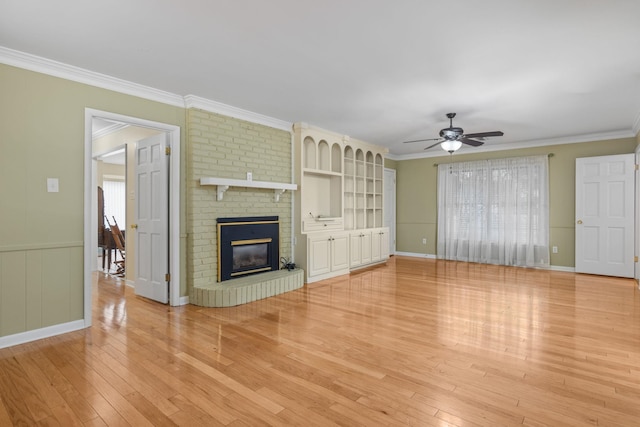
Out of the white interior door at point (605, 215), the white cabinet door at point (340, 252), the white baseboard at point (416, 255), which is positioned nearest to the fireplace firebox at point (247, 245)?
the white cabinet door at point (340, 252)

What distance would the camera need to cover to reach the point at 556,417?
1950mm

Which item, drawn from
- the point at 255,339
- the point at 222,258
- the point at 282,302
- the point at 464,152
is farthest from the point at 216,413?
the point at 464,152

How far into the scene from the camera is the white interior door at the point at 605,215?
5789 mm

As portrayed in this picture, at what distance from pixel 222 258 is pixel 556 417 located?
3730 millimetres

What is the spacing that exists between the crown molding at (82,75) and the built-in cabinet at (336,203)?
215 cm

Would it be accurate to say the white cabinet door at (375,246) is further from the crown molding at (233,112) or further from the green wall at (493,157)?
the crown molding at (233,112)

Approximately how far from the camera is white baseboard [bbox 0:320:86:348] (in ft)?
9.77

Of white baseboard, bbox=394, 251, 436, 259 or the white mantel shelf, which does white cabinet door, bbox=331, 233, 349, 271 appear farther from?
white baseboard, bbox=394, 251, 436, 259

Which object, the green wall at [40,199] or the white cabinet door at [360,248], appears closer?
the green wall at [40,199]

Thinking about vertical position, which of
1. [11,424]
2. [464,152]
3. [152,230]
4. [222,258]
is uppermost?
[464,152]

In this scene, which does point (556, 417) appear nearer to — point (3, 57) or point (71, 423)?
point (71, 423)

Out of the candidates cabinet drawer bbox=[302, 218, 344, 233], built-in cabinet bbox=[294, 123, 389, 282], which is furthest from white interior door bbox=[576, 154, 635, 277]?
cabinet drawer bbox=[302, 218, 344, 233]

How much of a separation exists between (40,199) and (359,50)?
10.6ft

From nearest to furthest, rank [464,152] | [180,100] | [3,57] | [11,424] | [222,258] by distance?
[11,424]
[3,57]
[180,100]
[222,258]
[464,152]
